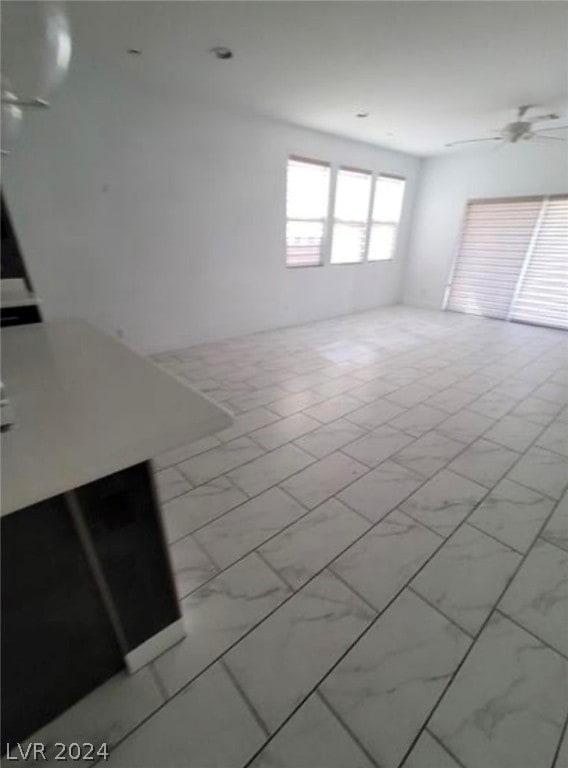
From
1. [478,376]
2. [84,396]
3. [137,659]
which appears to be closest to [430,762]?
[137,659]

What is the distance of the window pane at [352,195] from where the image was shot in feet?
16.2

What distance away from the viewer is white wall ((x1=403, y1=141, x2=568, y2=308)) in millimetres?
4754

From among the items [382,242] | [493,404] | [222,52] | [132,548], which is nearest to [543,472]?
[493,404]

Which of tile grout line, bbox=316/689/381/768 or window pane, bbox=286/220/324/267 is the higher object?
window pane, bbox=286/220/324/267

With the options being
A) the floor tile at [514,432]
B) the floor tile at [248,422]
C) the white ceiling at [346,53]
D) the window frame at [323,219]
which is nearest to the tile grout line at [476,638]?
the floor tile at [514,432]

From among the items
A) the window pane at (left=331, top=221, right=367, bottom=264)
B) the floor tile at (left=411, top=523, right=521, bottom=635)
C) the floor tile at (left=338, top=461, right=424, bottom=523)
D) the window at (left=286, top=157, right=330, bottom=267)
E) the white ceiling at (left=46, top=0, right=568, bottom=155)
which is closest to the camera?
the floor tile at (left=411, top=523, right=521, bottom=635)

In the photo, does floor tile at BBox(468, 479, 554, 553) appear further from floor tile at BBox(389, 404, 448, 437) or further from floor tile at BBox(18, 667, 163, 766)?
floor tile at BBox(18, 667, 163, 766)

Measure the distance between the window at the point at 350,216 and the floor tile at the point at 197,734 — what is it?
518cm

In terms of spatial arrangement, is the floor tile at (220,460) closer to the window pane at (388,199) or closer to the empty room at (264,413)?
the empty room at (264,413)

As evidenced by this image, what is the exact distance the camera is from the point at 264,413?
272 centimetres

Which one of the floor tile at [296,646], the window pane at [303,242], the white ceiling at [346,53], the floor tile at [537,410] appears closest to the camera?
the floor tile at [296,646]

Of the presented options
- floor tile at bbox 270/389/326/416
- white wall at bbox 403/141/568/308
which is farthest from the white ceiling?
floor tile at bbox 270/389/326/416

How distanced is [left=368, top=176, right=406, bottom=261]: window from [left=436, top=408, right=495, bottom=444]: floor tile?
3910 millimetres

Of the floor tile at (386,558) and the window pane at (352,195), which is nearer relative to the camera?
the floor tile at (386,558)
